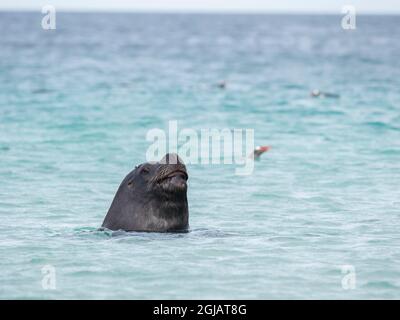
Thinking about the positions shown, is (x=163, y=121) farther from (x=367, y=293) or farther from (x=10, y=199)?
(x=367, y=293)

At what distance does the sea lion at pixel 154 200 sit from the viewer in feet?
37.2

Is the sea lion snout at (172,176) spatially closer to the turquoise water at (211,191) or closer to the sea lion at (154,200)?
the sea lion at (154,200)

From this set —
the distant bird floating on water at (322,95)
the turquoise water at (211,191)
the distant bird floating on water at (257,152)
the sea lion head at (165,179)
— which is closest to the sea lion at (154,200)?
the sea lion head at (165,179)

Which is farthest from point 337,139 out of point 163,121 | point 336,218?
point 336,218

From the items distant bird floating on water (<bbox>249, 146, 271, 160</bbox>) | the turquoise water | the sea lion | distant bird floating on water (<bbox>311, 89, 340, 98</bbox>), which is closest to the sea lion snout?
the sea lion

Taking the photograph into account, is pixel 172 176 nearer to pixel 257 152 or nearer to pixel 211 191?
pixel 211 191

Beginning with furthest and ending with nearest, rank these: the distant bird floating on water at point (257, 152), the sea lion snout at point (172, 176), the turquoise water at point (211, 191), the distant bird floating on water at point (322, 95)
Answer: the distant bird floating on water at point (322, 95), the distant bird floating on water at point (257, 152), the sea lion snout at point (172, 176), the turquoise water at point (211, 191)

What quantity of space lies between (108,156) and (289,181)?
4244 mm

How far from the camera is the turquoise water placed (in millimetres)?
10328

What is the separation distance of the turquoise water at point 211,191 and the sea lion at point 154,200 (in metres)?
0.16

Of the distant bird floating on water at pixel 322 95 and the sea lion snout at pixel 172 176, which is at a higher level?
the distant bird floating on water at pixel 322 95

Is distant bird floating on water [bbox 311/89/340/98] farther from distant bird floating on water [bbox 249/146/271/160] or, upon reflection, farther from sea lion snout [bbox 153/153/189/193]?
sea lion snout [bbox 153/153/189/193]

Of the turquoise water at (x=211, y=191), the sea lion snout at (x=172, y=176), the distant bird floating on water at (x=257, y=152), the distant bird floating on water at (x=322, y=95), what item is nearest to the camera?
the turquoise water at (x=211, y=191)

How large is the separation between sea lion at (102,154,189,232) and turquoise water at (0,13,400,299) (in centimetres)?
16
